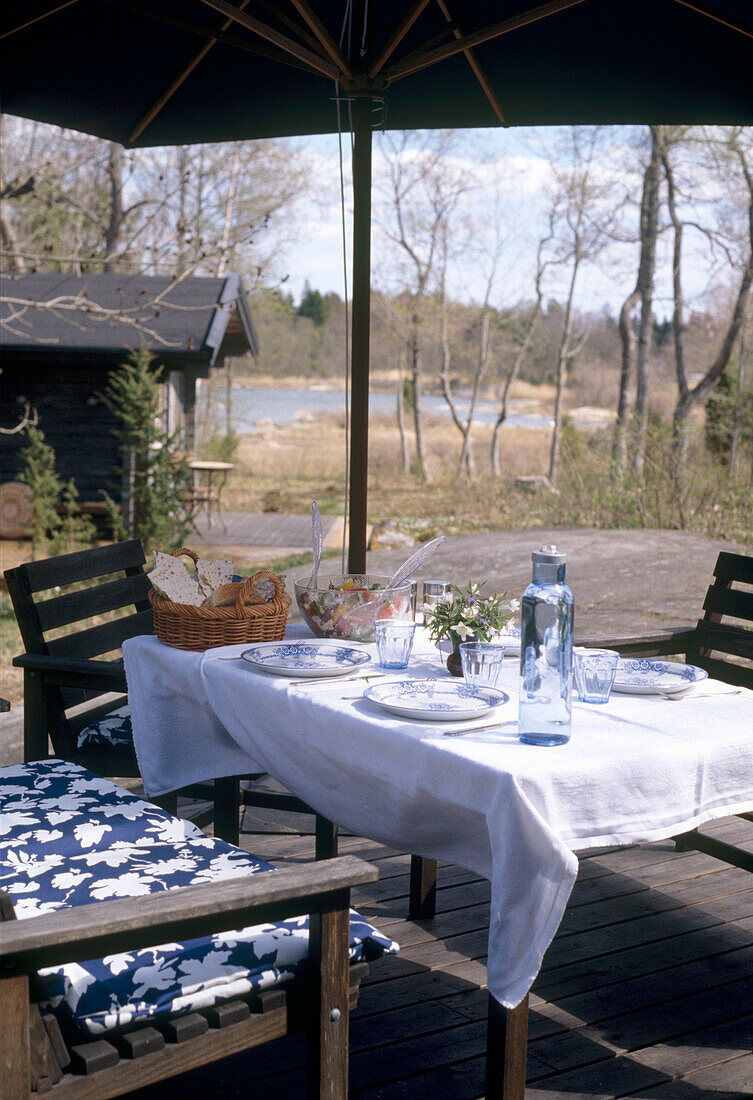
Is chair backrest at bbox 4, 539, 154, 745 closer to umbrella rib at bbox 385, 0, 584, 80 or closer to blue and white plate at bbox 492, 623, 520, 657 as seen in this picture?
blue and white plate at bbox 492, 623, 520, 657

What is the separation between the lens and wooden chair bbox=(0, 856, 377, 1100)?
4.08 ft

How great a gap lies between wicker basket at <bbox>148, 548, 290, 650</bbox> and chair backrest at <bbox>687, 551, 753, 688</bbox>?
1.33 metres

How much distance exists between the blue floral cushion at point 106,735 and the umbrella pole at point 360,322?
0.87m

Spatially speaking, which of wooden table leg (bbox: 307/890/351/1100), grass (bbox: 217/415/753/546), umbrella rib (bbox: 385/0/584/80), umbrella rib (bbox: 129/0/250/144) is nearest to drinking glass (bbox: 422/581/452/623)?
wooden table leg (bbox: 307/890/351/1100)

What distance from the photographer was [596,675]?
6.35 ft

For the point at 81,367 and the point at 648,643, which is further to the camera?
the point at 81,367

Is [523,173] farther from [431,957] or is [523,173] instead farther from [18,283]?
[431,957]

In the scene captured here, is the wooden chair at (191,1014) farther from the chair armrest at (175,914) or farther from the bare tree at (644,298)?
the bare tree at (644,298)

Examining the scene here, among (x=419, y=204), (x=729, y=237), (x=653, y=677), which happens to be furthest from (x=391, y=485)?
(x=653, y=677)

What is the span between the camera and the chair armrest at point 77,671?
2539mm

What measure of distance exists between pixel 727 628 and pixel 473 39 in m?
1.80

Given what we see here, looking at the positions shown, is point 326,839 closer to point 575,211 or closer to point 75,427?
point 75,427

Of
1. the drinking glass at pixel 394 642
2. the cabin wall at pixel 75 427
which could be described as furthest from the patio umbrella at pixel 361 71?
the cabin wall at pixel 75 427

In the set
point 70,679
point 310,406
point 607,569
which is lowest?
point 607,569
